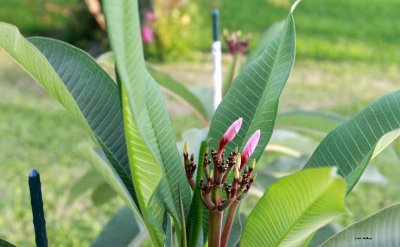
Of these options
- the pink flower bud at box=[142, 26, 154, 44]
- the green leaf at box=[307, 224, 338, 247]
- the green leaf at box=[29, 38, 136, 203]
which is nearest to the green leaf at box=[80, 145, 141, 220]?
the green leaf at box=[29, 38, 136, 203]

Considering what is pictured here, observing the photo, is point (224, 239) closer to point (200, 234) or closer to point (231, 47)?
point (200, 234)

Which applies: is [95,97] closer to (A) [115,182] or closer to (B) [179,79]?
(A) [115,182]

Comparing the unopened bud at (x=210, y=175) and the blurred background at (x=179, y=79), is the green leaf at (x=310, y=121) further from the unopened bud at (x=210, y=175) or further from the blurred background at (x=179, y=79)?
the unopened bud at (x=210, y=175)

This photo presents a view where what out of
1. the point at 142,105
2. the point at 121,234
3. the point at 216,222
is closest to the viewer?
the point at 142,105

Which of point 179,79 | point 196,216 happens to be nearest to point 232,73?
point 196,216

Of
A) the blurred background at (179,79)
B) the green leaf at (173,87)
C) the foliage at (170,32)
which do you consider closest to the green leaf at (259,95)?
the green leaf at (173,87)

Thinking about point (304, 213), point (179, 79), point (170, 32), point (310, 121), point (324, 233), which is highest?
point (304, 213)

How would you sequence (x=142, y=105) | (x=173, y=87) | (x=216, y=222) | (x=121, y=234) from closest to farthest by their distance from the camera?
1. (x=142, y=105)
2. (x=216, y=222)
3. (x=121, y=234)
4. (x=173, y=87)
